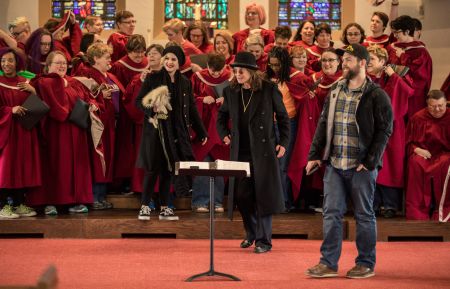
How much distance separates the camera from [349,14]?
1355 cm

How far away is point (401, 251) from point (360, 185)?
1.74 metres

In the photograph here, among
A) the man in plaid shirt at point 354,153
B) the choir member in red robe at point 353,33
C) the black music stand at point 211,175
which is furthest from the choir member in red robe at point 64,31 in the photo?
the man in plaid shirt at point 354,153

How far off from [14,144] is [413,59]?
4727mm

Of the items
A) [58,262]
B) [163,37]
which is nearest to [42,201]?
[58,262]

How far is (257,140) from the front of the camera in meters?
7.44

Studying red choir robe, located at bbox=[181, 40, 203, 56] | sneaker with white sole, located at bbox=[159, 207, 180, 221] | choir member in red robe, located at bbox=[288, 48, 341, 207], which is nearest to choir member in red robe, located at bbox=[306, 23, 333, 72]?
choir member in red robe, located at bbox=[288, 48, 341, 207]

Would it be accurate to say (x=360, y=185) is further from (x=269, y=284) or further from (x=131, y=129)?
(x=131, y=129)

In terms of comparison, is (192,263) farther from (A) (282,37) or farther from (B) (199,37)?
(B) (199,37)

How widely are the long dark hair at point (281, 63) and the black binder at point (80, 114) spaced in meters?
1.92

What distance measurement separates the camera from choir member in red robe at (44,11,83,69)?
10.8 metres

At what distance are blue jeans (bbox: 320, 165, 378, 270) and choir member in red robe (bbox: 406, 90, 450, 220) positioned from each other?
260cm

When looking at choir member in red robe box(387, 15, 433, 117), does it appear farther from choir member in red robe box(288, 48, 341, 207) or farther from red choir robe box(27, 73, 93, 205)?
red choir robe box(27, 73, 93, 205)

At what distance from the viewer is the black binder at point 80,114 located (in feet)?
29.3

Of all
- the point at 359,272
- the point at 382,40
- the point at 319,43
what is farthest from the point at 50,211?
the point at 382,40
